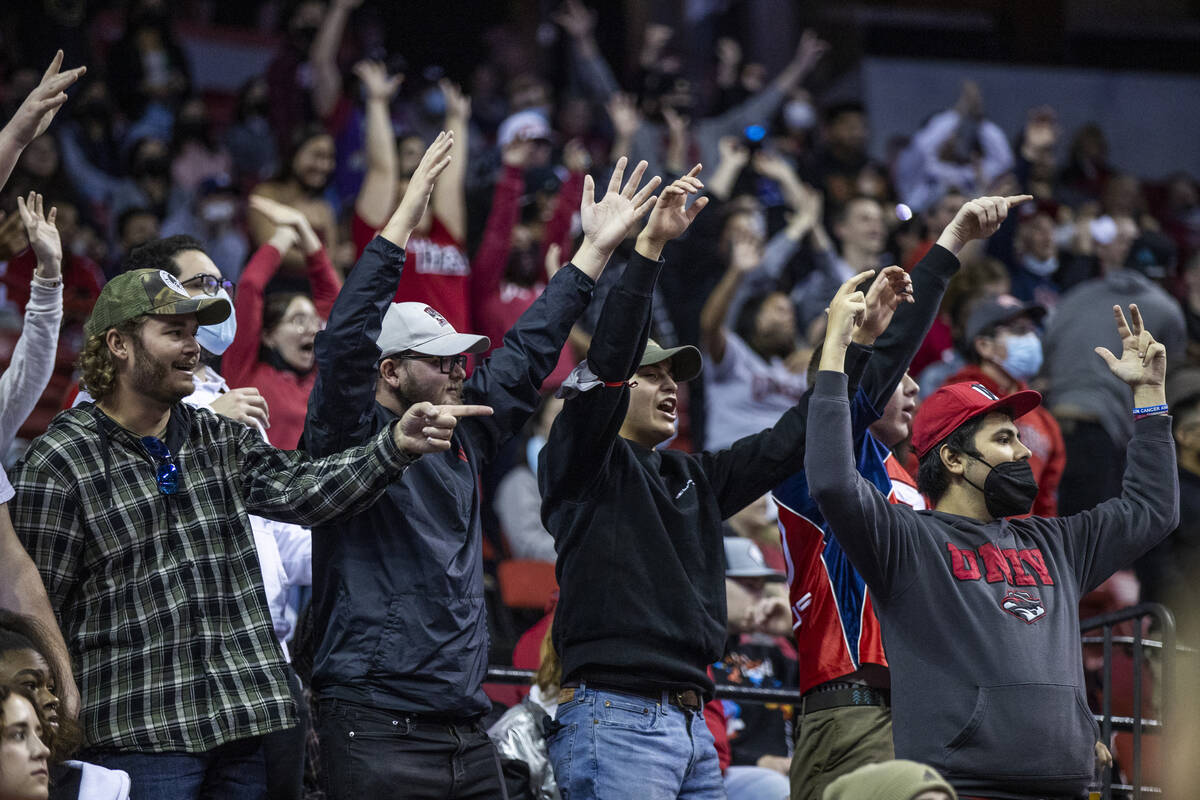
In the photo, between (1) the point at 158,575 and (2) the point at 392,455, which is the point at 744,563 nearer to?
(2) the point at 392,455

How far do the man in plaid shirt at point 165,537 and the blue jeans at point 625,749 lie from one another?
836mm

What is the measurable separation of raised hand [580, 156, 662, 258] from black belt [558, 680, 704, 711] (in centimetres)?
124

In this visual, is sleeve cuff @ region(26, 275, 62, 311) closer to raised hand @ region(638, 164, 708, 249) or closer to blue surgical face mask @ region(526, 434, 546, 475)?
raised hand @ region(638, 164, 708, 249)

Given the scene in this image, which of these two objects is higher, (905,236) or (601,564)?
(905,236)

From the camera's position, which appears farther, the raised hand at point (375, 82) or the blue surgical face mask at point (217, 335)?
the raised hand at point (375, 82)

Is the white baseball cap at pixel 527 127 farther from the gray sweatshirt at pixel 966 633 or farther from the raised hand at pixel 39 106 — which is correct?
the gray sweatshirt at pixel 966 633

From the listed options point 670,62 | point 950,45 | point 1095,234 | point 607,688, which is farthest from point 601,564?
point 950,45

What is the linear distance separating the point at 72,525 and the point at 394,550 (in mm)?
797

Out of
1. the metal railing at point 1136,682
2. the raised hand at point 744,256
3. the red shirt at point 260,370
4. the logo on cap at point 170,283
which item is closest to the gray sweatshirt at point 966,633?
the metal railing at point 1136,682

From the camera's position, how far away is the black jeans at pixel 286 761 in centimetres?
434

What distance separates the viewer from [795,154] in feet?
39.8

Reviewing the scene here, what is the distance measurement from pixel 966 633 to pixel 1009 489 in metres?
0.47

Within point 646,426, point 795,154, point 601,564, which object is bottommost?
point 601,564

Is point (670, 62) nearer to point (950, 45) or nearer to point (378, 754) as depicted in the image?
point (950, 45)
